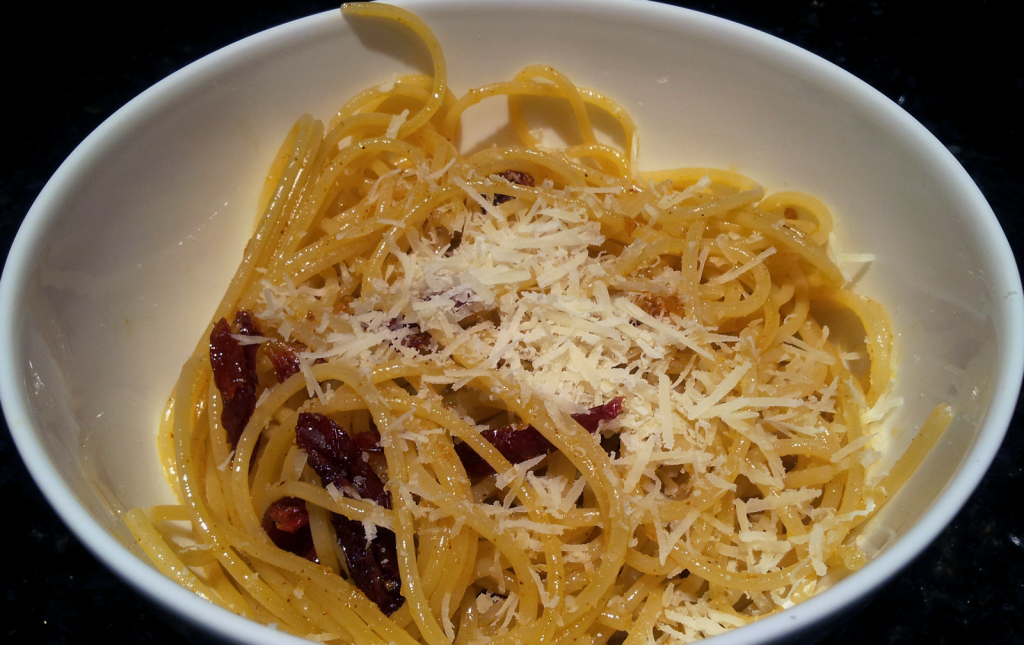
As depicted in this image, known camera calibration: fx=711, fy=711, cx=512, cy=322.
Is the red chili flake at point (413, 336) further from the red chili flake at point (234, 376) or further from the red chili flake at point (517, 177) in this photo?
the red chili flake at point (517, 177)

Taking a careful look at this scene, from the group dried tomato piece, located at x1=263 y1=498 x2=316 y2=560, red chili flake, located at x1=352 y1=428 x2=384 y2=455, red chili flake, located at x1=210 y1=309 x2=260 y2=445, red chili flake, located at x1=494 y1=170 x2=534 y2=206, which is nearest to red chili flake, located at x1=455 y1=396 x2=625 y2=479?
red chili flake, located at x1=352 y1=428 x2=384 y2=455

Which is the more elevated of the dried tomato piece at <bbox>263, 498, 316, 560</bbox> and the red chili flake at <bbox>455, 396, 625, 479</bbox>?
the red chili flake at <bbox>455, 396, 625, 479</bbox>

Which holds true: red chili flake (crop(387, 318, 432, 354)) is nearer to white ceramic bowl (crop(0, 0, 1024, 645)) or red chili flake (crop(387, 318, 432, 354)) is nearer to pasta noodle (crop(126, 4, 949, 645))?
pasta noodle (crop(126, 4, 949, 645))

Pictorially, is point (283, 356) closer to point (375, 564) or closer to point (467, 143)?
point (375, 564)

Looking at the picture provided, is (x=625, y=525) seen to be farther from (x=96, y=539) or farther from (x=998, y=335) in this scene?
(x=96, y=539)

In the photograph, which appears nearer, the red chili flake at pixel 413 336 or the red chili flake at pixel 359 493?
the red chili flake at pixel 359 493

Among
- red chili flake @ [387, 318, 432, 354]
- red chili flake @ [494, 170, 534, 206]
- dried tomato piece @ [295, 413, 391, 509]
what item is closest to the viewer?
dried tomato piece @ [295, 413, 391, 509]

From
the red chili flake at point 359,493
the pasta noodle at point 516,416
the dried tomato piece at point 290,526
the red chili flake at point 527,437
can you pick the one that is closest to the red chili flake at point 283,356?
the pasta noodle at point 516,416
